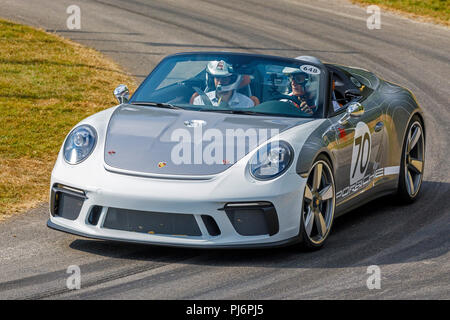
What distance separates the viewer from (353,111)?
7992mm

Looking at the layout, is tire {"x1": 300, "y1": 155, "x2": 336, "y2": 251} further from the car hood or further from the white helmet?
the white helmet

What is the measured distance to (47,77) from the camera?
14539 mm

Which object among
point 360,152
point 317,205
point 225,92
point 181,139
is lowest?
point 317,205

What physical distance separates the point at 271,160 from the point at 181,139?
2.43 feet

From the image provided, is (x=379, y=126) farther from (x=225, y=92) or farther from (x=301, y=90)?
(x=225, y=92)

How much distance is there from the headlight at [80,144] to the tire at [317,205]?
1.70 m

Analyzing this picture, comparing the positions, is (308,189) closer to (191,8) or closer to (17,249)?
(17,249)

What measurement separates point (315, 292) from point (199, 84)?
2.77 m

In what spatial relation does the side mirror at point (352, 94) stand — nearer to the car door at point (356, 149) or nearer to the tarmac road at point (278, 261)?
the car door at point (356, 149)

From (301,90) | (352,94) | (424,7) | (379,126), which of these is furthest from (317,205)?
(424,7)

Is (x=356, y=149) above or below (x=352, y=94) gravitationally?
below

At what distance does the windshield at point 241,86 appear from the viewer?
7945 mm

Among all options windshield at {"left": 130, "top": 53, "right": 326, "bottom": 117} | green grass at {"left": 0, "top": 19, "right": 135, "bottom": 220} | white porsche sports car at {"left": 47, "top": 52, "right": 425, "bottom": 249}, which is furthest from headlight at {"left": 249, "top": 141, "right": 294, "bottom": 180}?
green grass at {"left": 0, "top": 19, "right": 135, "bottom": 220}

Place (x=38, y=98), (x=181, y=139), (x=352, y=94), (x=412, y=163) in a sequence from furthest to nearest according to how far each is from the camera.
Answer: (x=38, y=98) → (x=412, y=163) → (x=352, y=94) → (x=181, y=139)
